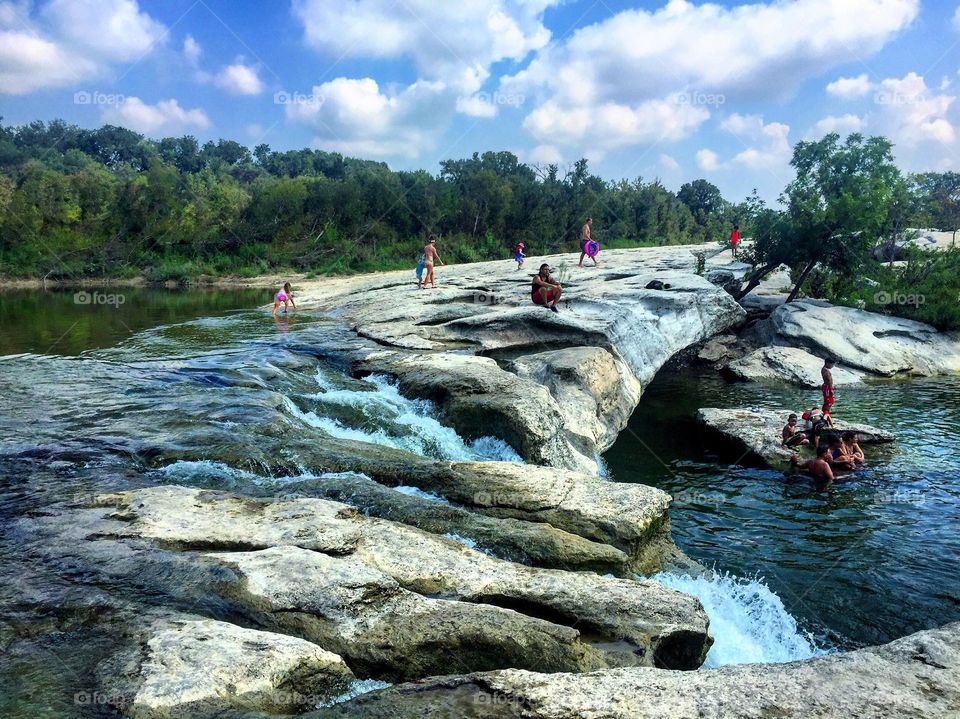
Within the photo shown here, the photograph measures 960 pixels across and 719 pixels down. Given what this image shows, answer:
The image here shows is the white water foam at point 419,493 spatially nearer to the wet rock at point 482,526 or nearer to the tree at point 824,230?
the wet rock at point 482,526

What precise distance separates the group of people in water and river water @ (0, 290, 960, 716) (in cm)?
47

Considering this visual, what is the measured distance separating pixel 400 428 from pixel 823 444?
398 inches

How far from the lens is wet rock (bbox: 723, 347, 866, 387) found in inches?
931

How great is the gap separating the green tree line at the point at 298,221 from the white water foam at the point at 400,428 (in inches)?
1554

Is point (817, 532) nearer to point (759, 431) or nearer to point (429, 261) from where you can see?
point (759, 431)

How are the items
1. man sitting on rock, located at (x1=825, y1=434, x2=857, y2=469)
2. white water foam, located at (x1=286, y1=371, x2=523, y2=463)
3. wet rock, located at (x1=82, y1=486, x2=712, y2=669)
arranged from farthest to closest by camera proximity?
man sitting on rock, located at (x1=825, y1=434, x2=857, y2=469) < white water foam, located at (x1=286, y1=371, x2=523, y2=463) < wet rock, located at (x1=82, y1=486, x2=712, y2=669)

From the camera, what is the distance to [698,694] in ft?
14.2

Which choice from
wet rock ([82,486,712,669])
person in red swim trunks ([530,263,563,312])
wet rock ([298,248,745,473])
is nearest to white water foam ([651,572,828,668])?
wet rock ([82,486,712,669])

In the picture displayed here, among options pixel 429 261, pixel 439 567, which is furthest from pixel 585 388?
pixel 429 261

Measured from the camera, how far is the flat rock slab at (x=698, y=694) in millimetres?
4156

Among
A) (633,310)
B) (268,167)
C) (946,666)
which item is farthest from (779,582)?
(268,167)

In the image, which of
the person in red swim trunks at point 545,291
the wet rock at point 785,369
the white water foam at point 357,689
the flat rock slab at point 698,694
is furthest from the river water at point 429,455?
the person in red swim trunks at point 545,291

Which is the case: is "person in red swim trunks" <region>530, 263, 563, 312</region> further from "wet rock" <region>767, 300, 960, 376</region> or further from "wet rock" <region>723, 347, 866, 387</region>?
"wet rock" <region>767, 300, 960, 376</region>

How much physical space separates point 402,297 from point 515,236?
36901 mm
